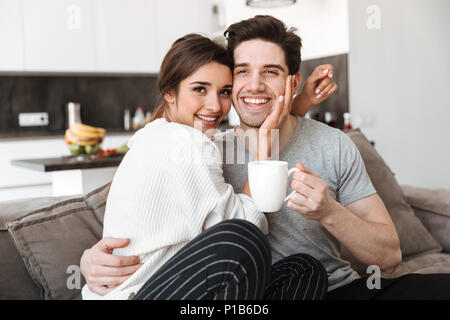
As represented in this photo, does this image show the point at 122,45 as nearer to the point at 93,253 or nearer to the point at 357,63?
the point at 357,63

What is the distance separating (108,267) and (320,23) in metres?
3.44

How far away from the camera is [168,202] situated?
3.78 ft

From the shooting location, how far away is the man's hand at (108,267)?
3.78 feet

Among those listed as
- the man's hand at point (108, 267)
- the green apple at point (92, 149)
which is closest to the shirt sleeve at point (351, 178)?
the man's hand at point (108, 267)

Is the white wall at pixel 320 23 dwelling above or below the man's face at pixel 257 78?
above

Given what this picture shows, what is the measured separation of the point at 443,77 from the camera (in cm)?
423

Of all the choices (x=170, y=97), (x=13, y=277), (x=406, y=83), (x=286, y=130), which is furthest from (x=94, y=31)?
(x=13, y=277)

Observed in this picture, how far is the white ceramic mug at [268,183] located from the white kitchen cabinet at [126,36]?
3846mm

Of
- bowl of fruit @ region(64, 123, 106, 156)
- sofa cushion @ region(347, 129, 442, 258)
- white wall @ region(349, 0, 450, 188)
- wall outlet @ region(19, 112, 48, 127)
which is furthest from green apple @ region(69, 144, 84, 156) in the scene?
white wall @ region(349, 0, 450, 188)

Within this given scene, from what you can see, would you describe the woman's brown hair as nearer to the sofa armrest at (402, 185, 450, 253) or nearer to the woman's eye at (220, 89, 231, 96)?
the woman's eye at (220, 89, 231, 96)

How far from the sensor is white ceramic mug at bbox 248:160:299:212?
3.46 feet

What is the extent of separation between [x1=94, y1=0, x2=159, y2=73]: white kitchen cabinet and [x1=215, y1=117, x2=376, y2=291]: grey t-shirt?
135 inches

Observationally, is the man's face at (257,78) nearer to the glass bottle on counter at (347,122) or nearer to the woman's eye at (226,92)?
the woman's eye at (226,92)

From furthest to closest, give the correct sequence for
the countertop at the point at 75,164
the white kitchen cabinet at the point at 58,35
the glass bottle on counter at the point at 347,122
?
the white kitchen cabinet at the point at 58,35, the glass bottle on counter at the point at 347,122, the countertop at the point at 75,164
